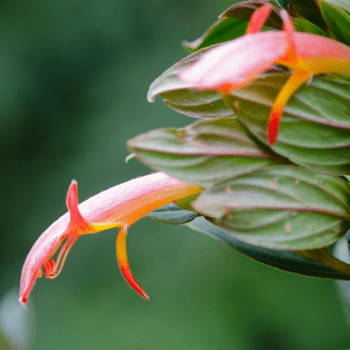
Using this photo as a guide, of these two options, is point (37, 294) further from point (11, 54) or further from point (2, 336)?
point (2, 336)

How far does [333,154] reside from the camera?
0.25 metres

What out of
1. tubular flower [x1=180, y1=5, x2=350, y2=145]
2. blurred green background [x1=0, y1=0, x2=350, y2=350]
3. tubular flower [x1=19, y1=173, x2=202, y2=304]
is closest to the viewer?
tubular flower [x1=180, y1=5, x2=350, y2=145]

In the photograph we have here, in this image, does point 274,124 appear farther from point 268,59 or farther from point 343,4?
point 343,4

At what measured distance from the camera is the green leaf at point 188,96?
0.29 m

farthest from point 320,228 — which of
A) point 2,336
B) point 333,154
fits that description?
point 2,336

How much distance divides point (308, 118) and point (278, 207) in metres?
0.06

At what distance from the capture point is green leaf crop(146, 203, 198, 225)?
1.15ft

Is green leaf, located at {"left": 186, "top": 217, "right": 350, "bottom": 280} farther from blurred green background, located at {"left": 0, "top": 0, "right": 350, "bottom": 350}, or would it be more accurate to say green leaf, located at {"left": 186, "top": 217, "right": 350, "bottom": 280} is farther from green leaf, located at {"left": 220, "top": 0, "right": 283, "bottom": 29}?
blurred green background, located at {"left": 0, "top": 0, "right": 350, "bottom": 350}

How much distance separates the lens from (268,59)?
0.62 feet

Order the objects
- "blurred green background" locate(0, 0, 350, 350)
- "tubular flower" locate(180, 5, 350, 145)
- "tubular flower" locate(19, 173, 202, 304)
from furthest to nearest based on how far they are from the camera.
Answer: "blurred green background" locate(0, 0, 350, 350) < "tubular flower" locate(19, 173, 202, 304) < "tubular flower" locate(180, 5, 350, 145)

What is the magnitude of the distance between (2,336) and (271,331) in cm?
153

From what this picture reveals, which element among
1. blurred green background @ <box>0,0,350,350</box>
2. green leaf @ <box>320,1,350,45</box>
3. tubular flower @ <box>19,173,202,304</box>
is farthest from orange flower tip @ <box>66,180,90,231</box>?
blurred green background @ <box>0,0,350,350</box>

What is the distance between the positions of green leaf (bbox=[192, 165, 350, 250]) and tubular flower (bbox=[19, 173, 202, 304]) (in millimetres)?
73

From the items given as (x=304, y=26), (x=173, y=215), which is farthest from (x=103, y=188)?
(x=304, y=26)
